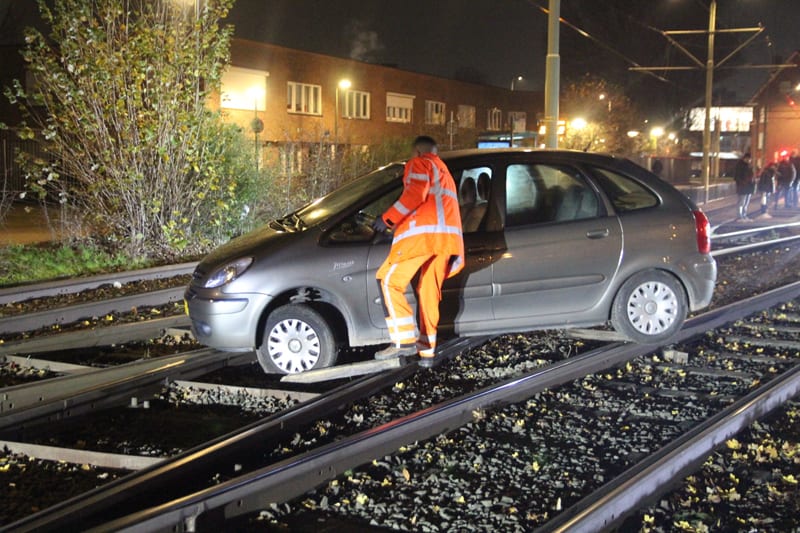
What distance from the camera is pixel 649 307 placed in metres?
7.55

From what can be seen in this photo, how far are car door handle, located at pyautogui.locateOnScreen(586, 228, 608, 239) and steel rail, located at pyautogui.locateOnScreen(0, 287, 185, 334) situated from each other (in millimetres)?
5383

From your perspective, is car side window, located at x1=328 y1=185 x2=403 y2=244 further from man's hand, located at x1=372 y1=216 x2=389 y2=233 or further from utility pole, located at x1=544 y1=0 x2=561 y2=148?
utility pole, located at x1=544 y1=0 x2=561 y2=148

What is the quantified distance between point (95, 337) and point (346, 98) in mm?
37066

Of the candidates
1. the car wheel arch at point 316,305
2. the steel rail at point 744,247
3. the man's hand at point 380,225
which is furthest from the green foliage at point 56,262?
the steel rail at point 744,247

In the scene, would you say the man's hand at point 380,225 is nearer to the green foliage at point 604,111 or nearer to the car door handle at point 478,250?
the car door handle at point 478,250

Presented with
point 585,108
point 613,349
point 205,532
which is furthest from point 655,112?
point 205,532

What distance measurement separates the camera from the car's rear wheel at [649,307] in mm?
7480

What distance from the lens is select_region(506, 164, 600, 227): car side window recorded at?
725 centimetres

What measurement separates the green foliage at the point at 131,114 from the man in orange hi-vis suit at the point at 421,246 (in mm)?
7108

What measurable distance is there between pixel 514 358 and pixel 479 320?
1.99ft

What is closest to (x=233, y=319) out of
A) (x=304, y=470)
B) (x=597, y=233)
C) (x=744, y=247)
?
(x=304, y=470)

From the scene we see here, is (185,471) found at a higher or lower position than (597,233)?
lower

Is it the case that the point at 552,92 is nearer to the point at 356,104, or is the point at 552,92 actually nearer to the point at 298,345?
the point at 298,345

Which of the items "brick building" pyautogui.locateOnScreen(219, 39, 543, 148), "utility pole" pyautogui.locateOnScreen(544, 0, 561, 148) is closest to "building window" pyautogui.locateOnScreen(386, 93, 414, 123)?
"brick building" pyautogui.locateOnScreen(219, 39, 543, 148)
